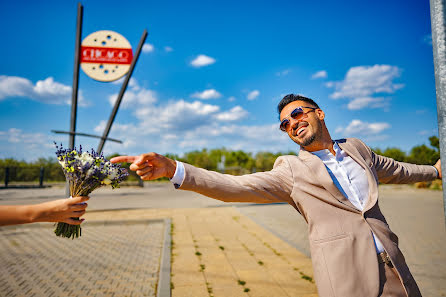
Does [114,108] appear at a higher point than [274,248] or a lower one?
higher

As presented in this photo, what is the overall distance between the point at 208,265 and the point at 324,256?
3.73 metres

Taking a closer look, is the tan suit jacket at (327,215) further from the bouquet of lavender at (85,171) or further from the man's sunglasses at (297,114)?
the bouquet of lavender at (85,171)

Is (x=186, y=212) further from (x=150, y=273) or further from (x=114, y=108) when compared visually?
(x=150, y=273)

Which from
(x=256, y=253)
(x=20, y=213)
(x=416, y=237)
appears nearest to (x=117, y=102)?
(x=256, y=253)

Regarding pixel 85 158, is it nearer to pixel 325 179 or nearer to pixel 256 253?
pixel 325 179

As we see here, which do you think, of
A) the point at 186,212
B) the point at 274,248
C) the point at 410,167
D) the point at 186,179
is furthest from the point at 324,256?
the point at 186,212

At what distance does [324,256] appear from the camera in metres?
1.68

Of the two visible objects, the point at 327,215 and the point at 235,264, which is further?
the point at 235,264

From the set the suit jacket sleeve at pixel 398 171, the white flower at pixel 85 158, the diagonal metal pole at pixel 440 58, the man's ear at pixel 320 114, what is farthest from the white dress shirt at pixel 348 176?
the white flower at pixel 85 158

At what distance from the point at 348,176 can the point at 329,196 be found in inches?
13.1

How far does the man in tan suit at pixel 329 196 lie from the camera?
1623 mm

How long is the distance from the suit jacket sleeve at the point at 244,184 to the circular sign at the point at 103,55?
7556mm

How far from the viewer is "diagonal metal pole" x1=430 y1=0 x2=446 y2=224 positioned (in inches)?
52.7

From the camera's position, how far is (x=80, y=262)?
537 centimetres
